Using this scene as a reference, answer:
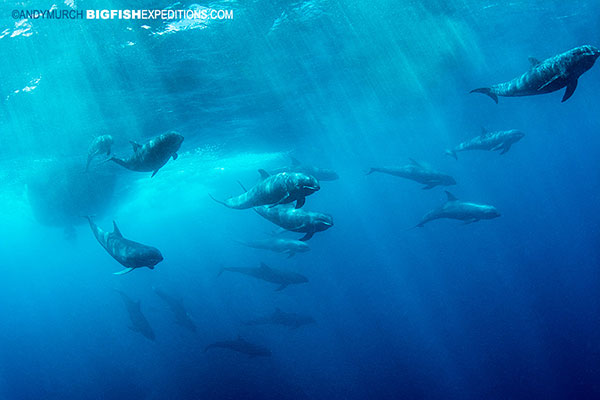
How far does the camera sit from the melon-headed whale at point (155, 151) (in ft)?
18.3

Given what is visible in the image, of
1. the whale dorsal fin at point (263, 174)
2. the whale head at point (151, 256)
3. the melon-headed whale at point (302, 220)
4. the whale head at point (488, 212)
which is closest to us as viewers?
the whale head at point (151, 256)

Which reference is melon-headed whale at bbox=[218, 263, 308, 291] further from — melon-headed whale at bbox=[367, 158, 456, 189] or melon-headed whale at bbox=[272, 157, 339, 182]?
melon-headed whale at bbox=[367, 158, 456, 189]

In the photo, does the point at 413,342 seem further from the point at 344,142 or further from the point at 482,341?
the point at 344,142

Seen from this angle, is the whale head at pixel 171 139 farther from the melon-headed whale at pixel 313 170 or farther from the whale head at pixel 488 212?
the whale head at pixel 488 212

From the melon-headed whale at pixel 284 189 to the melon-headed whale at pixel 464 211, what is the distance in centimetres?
1220

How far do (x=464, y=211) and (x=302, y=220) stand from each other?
1234 cm

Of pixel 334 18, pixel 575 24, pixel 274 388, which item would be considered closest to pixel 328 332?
pixel 274 388

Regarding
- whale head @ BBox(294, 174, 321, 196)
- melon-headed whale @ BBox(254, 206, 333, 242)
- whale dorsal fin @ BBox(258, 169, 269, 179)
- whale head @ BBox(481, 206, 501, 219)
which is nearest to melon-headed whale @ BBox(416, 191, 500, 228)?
whale head @ BBox(481, 206, 501, 219)

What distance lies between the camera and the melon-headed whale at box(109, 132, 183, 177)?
557 cm

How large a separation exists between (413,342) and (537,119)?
163 feet

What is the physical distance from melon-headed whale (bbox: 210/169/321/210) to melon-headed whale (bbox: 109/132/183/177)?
1913mm

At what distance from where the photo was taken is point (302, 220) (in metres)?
7.64

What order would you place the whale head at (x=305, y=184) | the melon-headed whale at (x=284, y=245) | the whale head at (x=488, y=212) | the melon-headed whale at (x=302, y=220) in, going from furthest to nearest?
1. the melon-headed whale at (x=284, y=245)
2. the whale head at (x=488, y=212)
3. the melon-headed whale at (x=302, y=220)
4. the whale head at (x=305, y=184)

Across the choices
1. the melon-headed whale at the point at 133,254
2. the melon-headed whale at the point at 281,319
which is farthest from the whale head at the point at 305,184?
the melon-headed whale at the point at 281,319
